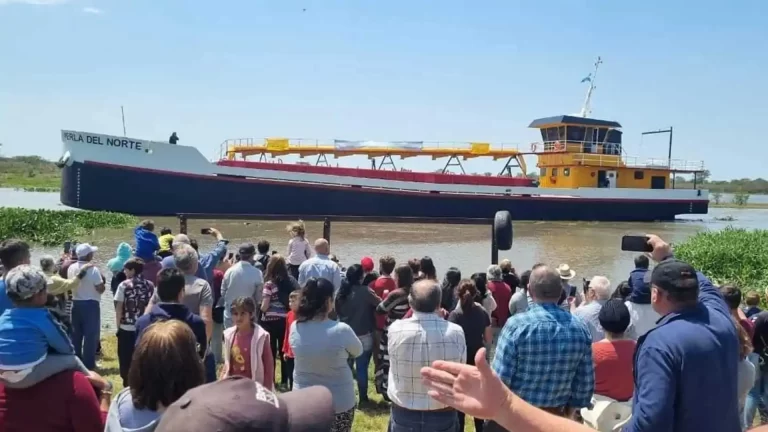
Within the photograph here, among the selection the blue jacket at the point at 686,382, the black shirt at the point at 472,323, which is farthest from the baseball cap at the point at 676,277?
the black shirt at the point at 472,323

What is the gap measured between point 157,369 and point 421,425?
1.63 meters

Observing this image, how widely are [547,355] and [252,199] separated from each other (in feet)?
75.0

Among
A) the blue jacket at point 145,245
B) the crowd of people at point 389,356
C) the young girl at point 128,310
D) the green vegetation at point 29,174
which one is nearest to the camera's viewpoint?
the crowd of people at point 389,356

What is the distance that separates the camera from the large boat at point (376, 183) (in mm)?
23938

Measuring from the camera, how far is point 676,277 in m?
2.30

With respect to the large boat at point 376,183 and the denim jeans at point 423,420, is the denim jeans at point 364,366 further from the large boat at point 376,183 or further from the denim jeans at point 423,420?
the large boat at point 376,183

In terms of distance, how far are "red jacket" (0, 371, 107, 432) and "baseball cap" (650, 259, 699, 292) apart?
2.09m

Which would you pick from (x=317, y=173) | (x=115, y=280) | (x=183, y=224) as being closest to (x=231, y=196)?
(x=317, y=173)

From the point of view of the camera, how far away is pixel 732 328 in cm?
229

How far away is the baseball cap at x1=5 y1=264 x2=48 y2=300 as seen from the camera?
2.27 meters

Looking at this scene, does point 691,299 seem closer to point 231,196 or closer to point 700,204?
point 231,196

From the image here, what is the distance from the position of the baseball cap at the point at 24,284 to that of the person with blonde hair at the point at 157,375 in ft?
2.52

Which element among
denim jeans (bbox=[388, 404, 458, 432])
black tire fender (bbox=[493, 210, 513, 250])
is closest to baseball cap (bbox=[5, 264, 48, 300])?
denim jeans (bbox=[388, 404, 458, 432])

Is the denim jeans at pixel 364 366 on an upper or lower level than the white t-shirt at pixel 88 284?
lower
